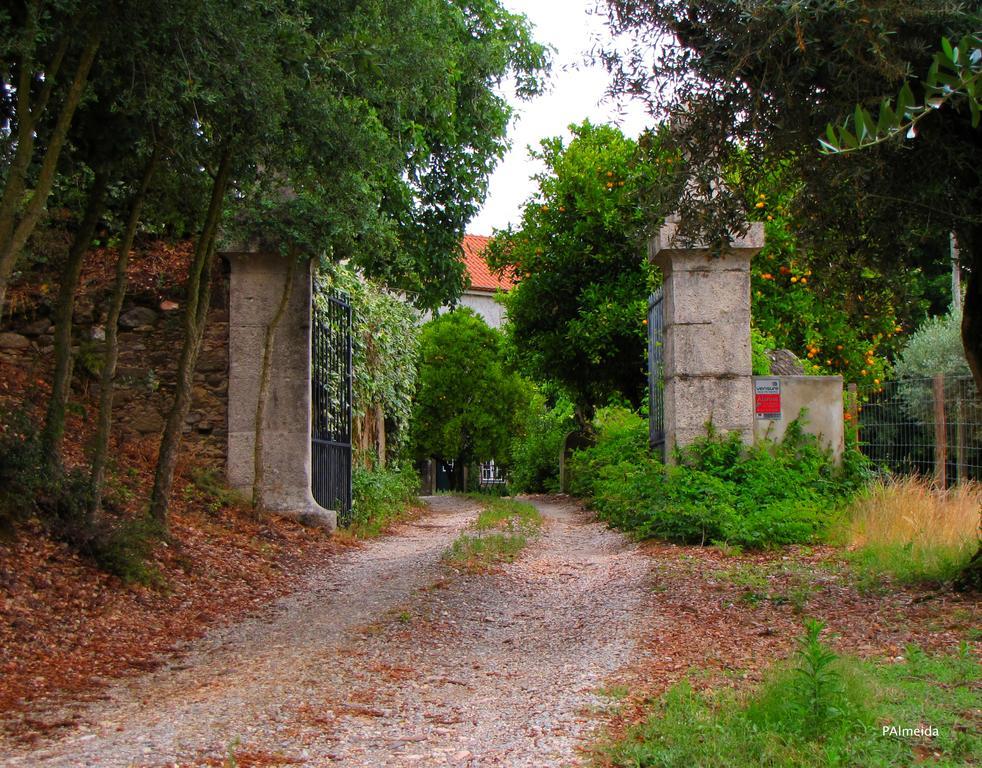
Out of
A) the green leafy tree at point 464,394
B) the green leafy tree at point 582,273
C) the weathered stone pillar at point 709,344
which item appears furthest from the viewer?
the green leafy tree at point 464,394

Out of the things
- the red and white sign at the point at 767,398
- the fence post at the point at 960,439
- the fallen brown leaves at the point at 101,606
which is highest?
the red and white sign at the point at 767,398

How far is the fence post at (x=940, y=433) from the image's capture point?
39.7ft

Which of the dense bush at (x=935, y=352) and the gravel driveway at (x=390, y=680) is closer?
the gravel driveway at (x=390, y=680)

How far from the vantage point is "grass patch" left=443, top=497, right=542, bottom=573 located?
8812 millimetres

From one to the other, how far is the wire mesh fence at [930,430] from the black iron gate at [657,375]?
2.61m

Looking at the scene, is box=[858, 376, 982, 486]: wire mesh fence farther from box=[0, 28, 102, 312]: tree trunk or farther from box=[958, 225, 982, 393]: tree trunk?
box=[0, 28, 102, 312]: tree trunk

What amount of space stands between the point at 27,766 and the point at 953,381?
12.1 metres

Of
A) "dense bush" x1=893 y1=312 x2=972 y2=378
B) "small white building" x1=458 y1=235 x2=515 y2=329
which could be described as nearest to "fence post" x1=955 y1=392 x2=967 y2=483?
"dense bush" x1=893 y1=312 x2=972 y2=378

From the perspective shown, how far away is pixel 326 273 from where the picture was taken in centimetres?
1235

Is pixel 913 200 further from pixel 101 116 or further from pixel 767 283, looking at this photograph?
pixel 767 283

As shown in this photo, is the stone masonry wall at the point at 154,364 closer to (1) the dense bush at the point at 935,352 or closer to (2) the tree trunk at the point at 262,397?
(2) the tree trunk at the point at 262,397

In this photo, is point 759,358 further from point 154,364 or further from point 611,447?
point 154,364

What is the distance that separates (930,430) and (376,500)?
25.1 ft

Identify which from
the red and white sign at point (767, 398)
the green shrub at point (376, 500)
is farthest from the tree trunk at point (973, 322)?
the green shrub at point (376, 500)
